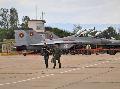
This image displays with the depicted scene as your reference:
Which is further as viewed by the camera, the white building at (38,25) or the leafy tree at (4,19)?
the leafy tree at (4,19)

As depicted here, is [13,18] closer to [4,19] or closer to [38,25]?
[4,19]

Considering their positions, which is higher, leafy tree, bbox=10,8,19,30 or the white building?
leafy tree, bbox=10,8,19,30

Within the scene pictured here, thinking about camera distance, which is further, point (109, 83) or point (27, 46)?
point (27, 46)

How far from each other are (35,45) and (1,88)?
181ft

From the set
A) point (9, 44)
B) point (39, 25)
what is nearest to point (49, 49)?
point (9, 44)

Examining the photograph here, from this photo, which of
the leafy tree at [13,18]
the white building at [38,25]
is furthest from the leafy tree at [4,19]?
the white building at [38,25]

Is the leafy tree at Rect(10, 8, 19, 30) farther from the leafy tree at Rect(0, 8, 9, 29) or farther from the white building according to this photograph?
the white building

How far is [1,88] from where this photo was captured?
18.0 m

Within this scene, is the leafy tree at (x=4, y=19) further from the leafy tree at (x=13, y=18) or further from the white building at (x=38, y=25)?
the white building at (x=38, y=25)

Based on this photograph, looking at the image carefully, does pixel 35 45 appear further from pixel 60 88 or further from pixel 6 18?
pixel 6 18

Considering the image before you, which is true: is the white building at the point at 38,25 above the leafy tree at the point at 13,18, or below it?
below

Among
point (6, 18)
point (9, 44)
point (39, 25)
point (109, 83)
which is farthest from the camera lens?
point (6, 18)

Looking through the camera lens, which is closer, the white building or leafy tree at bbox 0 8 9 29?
the white building

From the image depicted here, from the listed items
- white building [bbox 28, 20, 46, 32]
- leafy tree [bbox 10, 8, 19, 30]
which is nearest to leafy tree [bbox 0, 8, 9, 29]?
leafy tree [bbox 10, 8, 19, 30]
